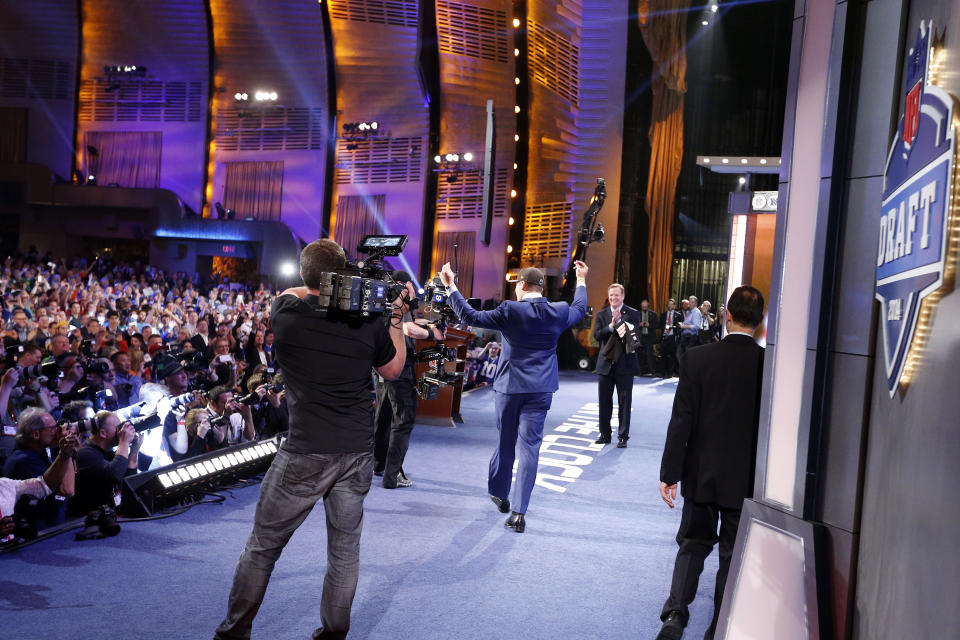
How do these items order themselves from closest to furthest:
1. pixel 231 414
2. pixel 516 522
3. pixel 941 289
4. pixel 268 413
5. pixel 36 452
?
pixel 941 289 → pixel 36 452 → pixel 516 522 → pixel 231 414 → pixel 268 413

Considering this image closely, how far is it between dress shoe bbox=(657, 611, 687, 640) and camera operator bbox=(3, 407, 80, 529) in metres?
3.47

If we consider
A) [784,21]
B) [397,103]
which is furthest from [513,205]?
[784,21]

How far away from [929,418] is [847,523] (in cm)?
84

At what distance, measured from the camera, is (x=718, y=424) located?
360 centimetres

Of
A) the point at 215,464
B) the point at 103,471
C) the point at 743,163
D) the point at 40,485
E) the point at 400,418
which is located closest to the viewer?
the point at 40,485

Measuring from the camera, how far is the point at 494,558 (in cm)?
475

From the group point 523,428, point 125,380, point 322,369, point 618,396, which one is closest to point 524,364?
point 523,428

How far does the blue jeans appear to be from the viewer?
10.1 feet

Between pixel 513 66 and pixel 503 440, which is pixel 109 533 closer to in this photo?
pixel 503 440

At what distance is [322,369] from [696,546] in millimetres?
1887

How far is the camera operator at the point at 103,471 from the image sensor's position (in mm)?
4785

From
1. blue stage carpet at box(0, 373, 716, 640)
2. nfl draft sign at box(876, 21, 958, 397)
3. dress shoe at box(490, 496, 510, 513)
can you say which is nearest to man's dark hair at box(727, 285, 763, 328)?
nfl draft sign at box(876, 21, 958, 397)

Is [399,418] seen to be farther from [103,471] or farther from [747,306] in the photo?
[747,306]

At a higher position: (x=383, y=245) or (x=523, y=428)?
(x=383, y=245)
